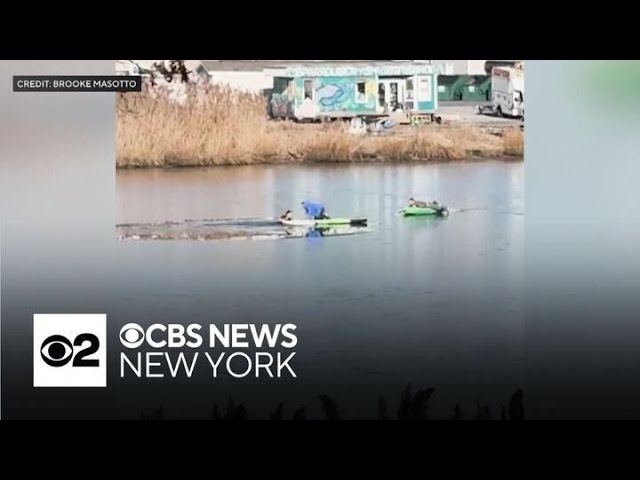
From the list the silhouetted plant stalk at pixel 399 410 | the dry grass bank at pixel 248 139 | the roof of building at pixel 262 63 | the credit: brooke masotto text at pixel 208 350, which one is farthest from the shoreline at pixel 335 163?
the silhouetted plant stalk at pixel 399 410

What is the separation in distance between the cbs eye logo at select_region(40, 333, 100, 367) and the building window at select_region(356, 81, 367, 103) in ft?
5.29

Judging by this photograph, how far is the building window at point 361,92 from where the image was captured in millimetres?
6461

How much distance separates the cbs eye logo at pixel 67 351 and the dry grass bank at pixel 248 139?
2.65ft

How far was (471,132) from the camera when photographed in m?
6.52

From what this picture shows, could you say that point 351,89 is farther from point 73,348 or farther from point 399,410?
point 73,348

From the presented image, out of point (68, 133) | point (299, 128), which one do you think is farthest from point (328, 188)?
point (68, 133)

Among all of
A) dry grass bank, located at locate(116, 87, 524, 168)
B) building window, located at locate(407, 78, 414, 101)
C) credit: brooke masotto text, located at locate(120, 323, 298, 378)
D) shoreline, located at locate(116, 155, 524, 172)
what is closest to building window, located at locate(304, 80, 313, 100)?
dry grass bank, located at locate(116, 87, 524, 168)

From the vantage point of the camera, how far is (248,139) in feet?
21.2

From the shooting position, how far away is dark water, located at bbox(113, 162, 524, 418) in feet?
20.9

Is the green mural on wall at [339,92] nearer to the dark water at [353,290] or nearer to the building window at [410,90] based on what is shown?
the building window at [410,90]

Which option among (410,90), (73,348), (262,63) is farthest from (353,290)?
(73,348)

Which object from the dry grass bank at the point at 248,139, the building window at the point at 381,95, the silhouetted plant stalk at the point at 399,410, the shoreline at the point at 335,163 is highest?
the building window at the point at 381,95

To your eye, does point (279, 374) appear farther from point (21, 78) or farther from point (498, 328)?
point (21, 78)
